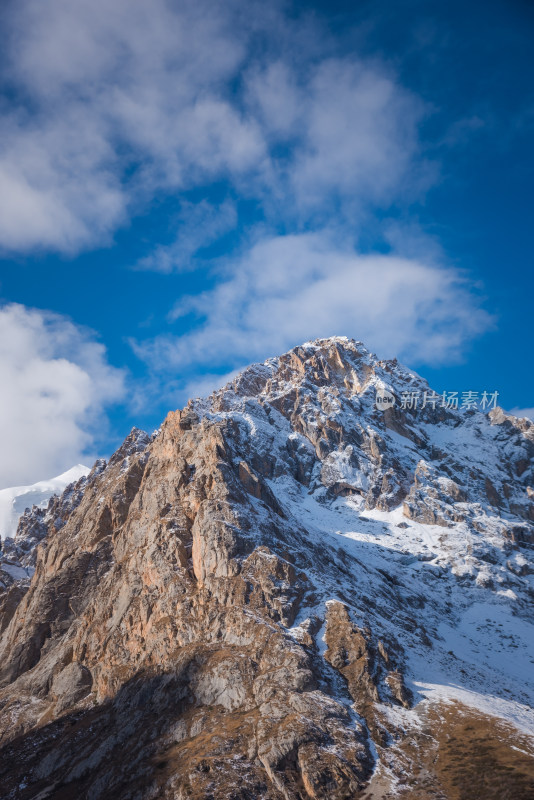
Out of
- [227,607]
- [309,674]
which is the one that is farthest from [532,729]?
[227,607]

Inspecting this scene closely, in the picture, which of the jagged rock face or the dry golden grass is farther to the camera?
the jagged rock face

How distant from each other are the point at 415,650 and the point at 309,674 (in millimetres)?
24836

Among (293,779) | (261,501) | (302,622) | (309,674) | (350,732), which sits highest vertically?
(261,501)

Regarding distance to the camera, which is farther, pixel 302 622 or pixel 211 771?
pixel 302 622

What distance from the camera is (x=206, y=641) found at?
6950 cm

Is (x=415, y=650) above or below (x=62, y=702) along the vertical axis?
above

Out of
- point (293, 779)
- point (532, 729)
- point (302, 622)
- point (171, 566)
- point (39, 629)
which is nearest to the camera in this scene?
point (293, 779)

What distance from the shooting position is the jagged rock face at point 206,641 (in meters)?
50.0

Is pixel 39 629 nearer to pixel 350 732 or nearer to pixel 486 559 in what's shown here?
pixel 350 732

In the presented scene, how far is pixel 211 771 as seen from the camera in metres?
47.2

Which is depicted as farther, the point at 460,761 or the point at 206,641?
the point at 206,641

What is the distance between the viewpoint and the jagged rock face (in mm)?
50031

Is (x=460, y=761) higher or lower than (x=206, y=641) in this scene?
lower

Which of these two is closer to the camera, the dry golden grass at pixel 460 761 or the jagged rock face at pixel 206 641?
the dry golden grass at pixel 460 761
